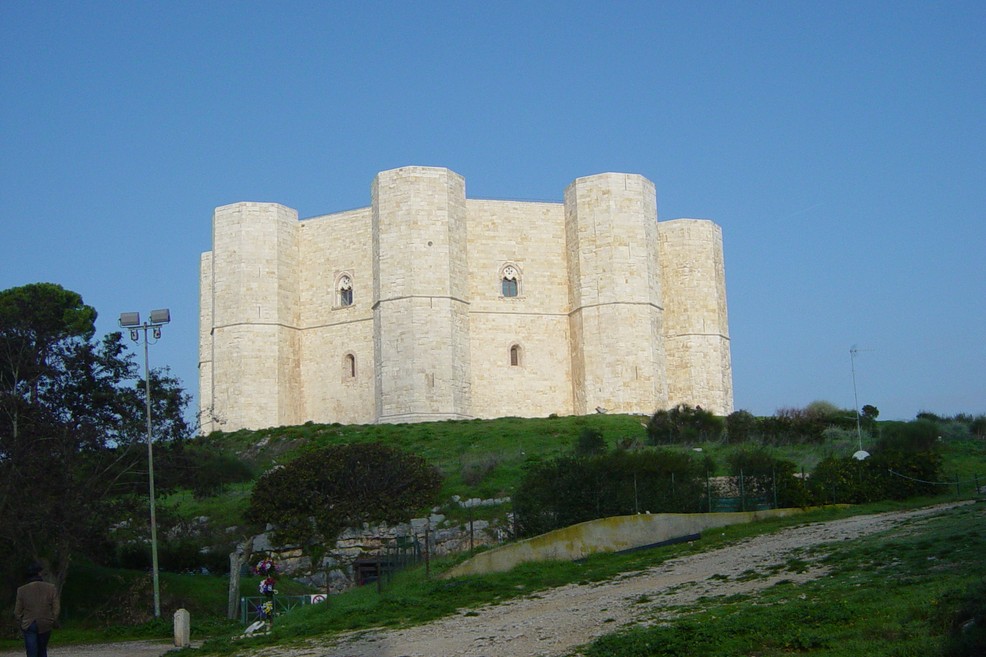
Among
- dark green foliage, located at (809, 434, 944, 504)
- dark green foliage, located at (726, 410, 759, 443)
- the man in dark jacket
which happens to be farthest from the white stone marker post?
dark green foliage, located at (726, 410, 759, 443)

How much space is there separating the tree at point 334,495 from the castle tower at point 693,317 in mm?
19549

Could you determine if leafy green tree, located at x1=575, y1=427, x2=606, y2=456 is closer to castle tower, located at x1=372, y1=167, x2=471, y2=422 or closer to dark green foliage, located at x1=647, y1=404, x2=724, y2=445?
dark green foliage, located at x1=647, y1=404, x2=724, y2=445

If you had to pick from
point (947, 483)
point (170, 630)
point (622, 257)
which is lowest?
point (170, 630)

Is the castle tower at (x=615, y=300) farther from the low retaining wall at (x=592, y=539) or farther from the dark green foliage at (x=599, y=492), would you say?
the low retaining wall at (x=592, y=539)

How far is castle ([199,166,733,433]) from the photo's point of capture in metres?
39.6

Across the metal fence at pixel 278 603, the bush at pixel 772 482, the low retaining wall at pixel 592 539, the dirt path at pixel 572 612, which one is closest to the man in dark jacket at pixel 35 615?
the dirt path at pixel 572 612

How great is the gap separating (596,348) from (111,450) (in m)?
→ 21.9

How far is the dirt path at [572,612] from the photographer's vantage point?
10.5 m

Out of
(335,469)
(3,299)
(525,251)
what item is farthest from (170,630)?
(525,251)

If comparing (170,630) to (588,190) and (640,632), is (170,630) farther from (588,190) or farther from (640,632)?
(588,190)

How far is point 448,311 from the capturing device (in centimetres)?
3953

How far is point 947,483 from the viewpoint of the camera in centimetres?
2002

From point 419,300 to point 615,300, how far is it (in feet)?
21.3

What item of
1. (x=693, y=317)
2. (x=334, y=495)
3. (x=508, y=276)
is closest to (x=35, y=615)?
(x=334, y=495)
